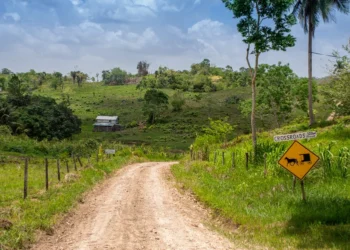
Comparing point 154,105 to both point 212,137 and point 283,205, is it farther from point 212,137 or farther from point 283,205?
point 283,205

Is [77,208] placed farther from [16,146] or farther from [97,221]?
[16,146]

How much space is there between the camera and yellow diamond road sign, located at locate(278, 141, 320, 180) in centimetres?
1145

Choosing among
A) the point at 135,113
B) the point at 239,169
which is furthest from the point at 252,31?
the point at 135,113

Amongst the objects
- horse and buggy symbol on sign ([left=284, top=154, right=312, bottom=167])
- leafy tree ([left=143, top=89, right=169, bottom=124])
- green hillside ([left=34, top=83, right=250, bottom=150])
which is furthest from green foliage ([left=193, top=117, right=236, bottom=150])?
leafy tree ([left=143, top=89, right=169, bottom=124])

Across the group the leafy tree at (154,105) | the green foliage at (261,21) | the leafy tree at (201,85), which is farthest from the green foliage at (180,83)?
the green foliage at (261,21)

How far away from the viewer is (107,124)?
113 meters

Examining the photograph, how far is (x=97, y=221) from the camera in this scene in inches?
479

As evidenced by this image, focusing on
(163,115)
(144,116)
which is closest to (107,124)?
(144,116)

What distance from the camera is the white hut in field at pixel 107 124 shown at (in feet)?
364

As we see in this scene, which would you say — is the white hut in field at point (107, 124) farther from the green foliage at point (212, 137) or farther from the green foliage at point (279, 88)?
the green foliage at point (212, 137)

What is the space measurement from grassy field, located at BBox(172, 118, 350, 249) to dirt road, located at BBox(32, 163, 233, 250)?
90 centimetres

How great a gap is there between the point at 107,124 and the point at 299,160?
104 metres

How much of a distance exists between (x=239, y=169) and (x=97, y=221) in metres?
9.72

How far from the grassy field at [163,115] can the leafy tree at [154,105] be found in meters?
2.96
